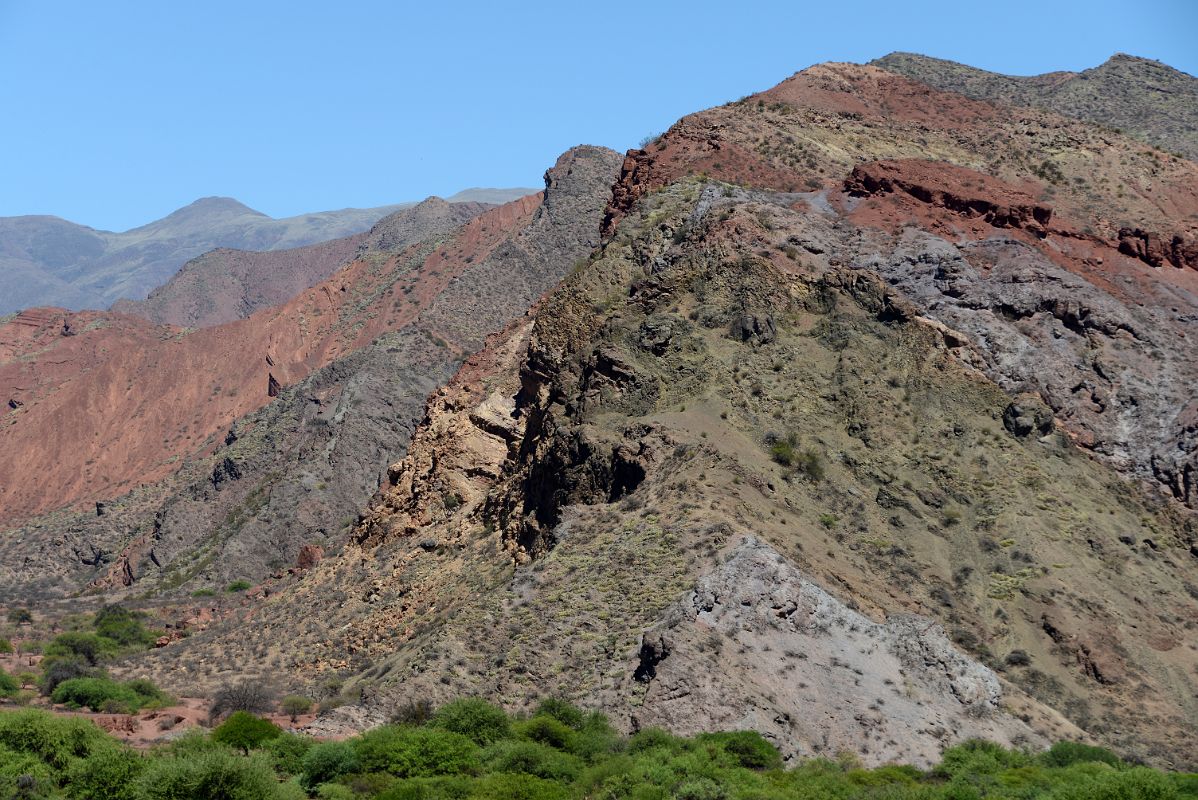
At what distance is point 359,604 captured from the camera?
56.1 meters

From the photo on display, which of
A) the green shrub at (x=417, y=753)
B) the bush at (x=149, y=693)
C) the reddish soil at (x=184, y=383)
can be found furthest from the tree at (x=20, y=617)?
the green shrub at (x=417, y=753)

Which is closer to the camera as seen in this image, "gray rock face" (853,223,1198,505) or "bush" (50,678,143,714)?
"bush" (50,678,143,714)

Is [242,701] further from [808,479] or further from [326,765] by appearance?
[808,479]

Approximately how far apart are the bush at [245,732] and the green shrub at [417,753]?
3949 mm

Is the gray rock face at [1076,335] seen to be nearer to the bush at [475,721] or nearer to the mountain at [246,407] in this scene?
the bush at [475,721]

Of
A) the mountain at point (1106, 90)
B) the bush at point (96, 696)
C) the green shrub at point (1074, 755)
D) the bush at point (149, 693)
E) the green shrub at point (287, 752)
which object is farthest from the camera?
the mountain at point (1106, 90)

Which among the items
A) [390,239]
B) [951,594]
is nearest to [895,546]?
[951,594]

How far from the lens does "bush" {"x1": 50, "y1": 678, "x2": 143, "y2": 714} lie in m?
50.7

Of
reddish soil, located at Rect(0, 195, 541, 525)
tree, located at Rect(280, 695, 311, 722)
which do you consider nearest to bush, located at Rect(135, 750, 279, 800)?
tree, located at Rect(280, 695, 311, 722)

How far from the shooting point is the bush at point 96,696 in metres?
50.7

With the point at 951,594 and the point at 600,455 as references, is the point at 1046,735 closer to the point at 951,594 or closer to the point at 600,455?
the point at 951,594

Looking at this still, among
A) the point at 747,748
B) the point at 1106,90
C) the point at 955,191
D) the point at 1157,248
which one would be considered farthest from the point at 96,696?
the point at 1106,90

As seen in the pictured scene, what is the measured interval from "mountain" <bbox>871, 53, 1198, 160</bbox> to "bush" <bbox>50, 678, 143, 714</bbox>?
2683 inches

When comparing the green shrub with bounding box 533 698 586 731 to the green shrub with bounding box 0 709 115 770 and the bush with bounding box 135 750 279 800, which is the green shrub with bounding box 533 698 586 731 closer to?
the bush with bounding box 135 750 279 800
